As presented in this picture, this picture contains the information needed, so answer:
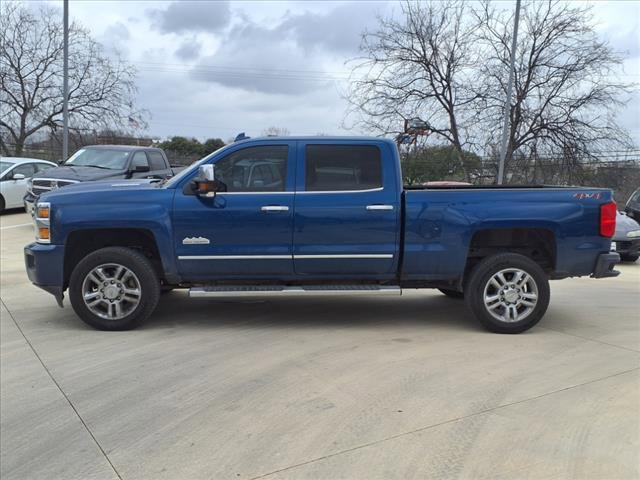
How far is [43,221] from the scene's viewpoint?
18.7ft

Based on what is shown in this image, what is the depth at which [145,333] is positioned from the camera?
5.75 m

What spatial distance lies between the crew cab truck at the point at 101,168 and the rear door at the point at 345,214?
7.12 meters

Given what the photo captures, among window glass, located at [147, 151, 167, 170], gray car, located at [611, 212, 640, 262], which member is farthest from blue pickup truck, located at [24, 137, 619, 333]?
window glass, located at [147, 151, 167, 170]

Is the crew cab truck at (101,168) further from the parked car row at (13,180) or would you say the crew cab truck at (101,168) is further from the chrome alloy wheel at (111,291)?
the chrome alloy wheel at (111,291)

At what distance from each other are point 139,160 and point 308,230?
338 inches

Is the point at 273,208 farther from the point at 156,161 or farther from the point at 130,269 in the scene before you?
the point at 156,161

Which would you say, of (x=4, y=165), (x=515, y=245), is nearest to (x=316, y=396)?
(x=515, y=245)

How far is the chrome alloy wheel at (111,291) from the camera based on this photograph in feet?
18.7

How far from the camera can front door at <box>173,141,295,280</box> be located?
5.63 metres

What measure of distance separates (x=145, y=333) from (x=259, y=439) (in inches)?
106

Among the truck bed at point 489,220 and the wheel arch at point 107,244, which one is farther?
A: the wheel arch at point 107,244

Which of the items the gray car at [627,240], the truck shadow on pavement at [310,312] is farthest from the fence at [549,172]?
the truck shadow on pavement at [310,312]

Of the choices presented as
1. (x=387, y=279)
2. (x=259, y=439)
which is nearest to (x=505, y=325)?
(x=387, y=279)

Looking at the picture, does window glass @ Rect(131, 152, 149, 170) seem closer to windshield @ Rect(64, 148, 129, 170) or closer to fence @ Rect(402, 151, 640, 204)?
windshield @ Rect(64, 148, 129, 170)
